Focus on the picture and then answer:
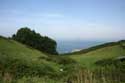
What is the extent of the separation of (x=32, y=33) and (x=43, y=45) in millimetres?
3559

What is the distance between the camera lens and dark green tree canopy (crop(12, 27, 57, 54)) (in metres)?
50.2

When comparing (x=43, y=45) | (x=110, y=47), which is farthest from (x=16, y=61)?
(x=43, y=45)

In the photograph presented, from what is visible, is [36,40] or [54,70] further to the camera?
[36,40]

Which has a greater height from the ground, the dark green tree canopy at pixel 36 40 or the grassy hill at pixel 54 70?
the dark green tree canopy at pixel 36 40

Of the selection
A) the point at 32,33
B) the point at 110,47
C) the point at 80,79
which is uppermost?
the point at 32,33

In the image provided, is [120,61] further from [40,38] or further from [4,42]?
[40,38]

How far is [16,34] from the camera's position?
177 feet

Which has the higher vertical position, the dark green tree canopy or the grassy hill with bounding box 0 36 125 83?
the dark green tree canopy

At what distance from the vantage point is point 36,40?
50.6m

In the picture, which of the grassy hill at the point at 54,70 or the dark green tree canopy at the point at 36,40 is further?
the dark green tree canopy at the point at 36,40

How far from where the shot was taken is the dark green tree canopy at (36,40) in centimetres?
5022

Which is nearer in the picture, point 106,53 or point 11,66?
point 11,66

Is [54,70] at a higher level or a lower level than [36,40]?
lower

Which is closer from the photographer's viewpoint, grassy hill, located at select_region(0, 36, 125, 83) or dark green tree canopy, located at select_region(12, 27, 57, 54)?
A: grassy hill, located at select_region(0, 36, 125, 83)
